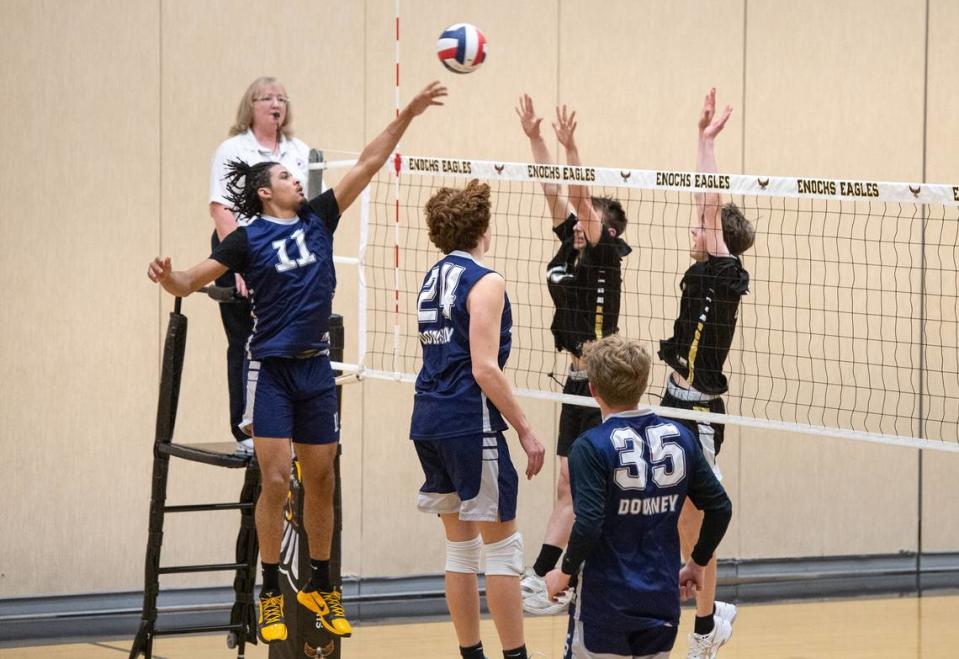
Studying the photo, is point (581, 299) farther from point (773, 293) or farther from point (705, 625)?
point (773, 293)

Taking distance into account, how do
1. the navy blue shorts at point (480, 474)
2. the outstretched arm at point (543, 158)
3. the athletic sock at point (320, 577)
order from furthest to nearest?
A: the outstretched arm at point (543, 158)
the athletic sock at point (320, 577)
the navy blue shorts at point (480, 474)

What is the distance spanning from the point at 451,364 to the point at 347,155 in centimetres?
354

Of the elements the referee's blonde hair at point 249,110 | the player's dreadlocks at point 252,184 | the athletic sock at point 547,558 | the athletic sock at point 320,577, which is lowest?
the athletic sock at point 547,558

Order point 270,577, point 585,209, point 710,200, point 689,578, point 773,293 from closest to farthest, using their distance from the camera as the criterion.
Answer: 1. point 689,578
2. point 270,577
3. point 710,200
4. point 585,209
5. point 773,293

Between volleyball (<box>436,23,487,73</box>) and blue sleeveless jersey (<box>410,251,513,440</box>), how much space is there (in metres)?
1.05

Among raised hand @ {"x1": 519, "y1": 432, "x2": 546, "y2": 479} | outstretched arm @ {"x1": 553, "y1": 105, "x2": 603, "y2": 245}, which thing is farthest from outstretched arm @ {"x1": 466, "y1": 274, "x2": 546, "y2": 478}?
outstretched arm @ {"x1": 553, "y1": 105, "x2": 603, "y2": 245}

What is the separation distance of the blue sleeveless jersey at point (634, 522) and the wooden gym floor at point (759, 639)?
301 cm

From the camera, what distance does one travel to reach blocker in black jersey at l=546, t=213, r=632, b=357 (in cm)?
681

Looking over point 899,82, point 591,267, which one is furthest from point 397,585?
point 899,82

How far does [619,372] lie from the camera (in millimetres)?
4148

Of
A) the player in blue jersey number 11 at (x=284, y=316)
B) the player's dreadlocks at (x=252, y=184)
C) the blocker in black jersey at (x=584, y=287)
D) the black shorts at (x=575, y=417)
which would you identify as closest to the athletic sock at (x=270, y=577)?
the player in blue jersey number 11 at (x=284, y=316)

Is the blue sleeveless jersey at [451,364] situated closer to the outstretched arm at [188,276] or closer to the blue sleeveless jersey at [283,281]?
the blue sleeveless jersey at [283,281]

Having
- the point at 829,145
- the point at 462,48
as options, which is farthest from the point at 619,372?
the point at 829,145

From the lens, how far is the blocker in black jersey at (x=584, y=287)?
6809 mm
